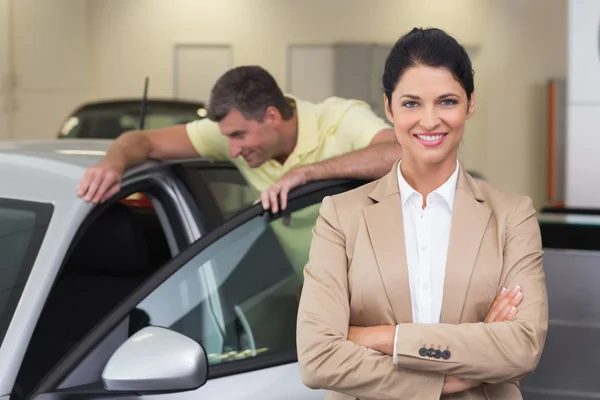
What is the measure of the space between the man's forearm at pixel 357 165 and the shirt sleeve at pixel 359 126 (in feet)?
0.78

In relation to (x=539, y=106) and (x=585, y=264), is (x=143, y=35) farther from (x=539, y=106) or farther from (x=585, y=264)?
(x=585, y=264)

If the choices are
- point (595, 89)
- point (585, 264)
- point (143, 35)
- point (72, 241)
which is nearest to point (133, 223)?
point (72, 241)

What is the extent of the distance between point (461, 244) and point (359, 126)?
1.22 metres

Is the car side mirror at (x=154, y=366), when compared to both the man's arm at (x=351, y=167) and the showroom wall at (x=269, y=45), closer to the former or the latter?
the man's arm at (x=351, y=167)

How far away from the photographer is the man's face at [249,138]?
121 inches

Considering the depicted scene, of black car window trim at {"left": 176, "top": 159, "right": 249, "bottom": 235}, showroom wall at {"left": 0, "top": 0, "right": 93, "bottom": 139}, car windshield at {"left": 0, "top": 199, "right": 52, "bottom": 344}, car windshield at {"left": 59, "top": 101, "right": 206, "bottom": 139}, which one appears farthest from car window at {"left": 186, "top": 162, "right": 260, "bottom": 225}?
showroom wall at {"left": 0, "top": 0, "right": 93, "bottom": 139}

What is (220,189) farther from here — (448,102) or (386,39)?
(386,39)

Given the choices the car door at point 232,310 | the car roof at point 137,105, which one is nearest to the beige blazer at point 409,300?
the car door at point 232,310

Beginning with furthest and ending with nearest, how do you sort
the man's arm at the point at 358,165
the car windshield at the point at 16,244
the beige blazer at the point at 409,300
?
the man's arm at the point at 358,165, the car windshield at the point at 16,244, the beige blazer at the point at 409,300

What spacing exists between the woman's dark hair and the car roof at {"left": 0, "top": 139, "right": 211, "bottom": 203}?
96cm

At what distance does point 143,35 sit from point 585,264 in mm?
9875

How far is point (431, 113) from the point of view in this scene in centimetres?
178

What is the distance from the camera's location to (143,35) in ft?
40.3

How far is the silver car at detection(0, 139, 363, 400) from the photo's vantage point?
2090 millimetres
